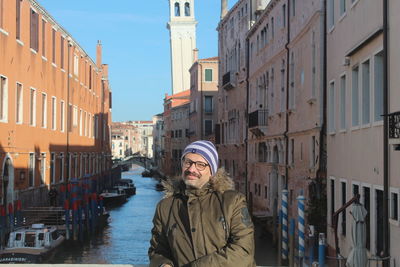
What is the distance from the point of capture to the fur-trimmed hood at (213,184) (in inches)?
114

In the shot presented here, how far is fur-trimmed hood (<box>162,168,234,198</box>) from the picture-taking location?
9.53 feet

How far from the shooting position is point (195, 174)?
294 cm

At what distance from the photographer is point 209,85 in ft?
158

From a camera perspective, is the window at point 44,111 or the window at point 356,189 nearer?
the window at point 356,189

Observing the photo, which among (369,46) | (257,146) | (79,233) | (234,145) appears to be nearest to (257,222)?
(257,146)

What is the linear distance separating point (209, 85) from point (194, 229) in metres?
45.5

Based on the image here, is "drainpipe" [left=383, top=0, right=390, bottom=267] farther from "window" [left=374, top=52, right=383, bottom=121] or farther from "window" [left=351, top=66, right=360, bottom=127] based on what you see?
"window" [left=351, top=66, right=360, bottom=127]

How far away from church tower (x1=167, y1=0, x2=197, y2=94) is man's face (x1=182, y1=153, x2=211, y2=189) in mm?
69753

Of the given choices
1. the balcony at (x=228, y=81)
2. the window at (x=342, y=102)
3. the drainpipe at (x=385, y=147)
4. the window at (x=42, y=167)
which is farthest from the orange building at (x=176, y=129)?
the drainpipe at (x=385, y=147)

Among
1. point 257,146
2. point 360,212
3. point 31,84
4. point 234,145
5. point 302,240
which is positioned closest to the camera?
point 360,212

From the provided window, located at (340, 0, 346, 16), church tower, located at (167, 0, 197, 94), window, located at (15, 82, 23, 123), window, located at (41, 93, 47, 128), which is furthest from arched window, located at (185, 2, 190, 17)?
window, located at (340, 0, 346, 16)

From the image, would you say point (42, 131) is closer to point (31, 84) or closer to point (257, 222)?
point (31, 84)

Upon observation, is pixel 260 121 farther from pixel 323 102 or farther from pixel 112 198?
pixel 112 198

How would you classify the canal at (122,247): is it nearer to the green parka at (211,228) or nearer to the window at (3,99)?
the window at (3,99)
